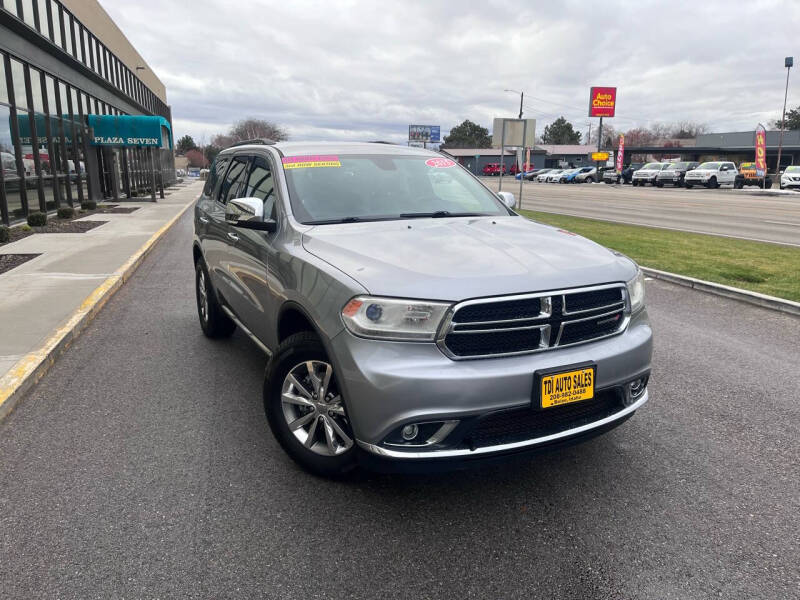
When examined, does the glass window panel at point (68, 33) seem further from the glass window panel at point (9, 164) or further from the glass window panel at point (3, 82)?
the glass window panel at point (9, 164)

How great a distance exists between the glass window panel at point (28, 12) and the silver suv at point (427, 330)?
17146 millimetres

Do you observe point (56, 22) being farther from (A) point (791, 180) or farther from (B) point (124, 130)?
(A) point (791, 180)

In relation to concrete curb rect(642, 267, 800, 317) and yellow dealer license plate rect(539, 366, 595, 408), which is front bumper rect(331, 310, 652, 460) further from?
concrete curb rect(642, 267, 800, 317)

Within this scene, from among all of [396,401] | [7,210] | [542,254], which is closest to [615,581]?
[396,401]

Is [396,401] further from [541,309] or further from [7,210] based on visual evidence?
[7,210]

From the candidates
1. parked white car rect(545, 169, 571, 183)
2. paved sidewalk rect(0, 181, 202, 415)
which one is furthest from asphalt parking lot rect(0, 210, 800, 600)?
parked white car rect(545, 169, 571, 183)

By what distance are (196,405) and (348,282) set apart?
2.16 m

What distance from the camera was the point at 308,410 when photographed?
11.4ft

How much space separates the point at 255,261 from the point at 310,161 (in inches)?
32.4

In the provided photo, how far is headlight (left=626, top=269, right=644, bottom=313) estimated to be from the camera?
11.3 ft

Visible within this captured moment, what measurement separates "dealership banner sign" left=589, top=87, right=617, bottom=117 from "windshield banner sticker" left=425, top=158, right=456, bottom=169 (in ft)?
265

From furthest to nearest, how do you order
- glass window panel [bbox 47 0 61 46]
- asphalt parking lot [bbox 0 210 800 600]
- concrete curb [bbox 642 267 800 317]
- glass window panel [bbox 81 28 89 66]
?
1. glass window panel [bbox 81 28 89 66]
2. glass window panel [bbox 47 0 61 46]
3. concrete curb [bbox 642 267 800 317]
4. asphalt parking lot [bbox 0 210 800 600]

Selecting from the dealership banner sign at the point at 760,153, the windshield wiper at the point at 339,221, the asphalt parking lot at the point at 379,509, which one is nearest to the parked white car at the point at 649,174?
the dealership banner sign at the point at 760,153

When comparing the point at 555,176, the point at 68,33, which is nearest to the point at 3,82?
the point at 68,33
